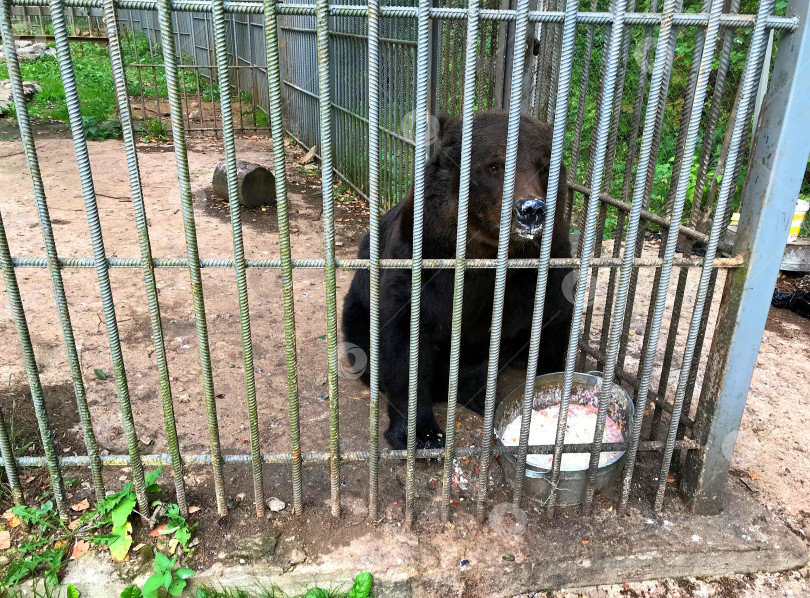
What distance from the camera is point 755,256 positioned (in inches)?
87.5

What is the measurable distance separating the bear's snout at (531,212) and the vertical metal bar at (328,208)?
0.72m

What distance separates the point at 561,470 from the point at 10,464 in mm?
2101

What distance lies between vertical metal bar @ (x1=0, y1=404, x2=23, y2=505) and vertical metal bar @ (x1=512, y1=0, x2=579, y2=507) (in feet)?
6.23

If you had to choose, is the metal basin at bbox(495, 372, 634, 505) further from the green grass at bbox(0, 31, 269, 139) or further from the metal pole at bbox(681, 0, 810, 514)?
the green grass at bbox(0, 31, 269, 139)

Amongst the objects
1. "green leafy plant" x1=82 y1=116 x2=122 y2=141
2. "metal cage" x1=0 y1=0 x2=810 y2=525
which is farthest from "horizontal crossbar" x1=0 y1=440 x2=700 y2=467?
"green leafy plant" x1=82 y1=116 x2=122 y2=141

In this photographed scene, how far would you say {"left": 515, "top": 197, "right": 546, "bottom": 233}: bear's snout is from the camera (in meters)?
2.29

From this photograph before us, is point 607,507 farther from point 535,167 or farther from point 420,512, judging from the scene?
point 535,167

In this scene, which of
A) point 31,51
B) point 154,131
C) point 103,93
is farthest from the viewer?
point 31,51

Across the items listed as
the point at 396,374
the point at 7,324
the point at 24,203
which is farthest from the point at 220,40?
the point at 24,203

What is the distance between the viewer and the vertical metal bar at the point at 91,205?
71.6 inches

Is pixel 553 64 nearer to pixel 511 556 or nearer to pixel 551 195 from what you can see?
pixel 551 195

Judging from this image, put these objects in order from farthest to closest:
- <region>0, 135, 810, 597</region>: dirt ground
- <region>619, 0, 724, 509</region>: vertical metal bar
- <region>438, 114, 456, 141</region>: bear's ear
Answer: <region>438, 114, 456, 141</region>: bear's ear, <region>0, 135, 810, 597</region>: dirt ground, <region>619, 0, 724, 509</region>: vertical metal bar

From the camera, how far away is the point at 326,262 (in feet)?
6.75

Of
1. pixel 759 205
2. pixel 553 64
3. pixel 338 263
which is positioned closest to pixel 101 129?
pixel 553 64
